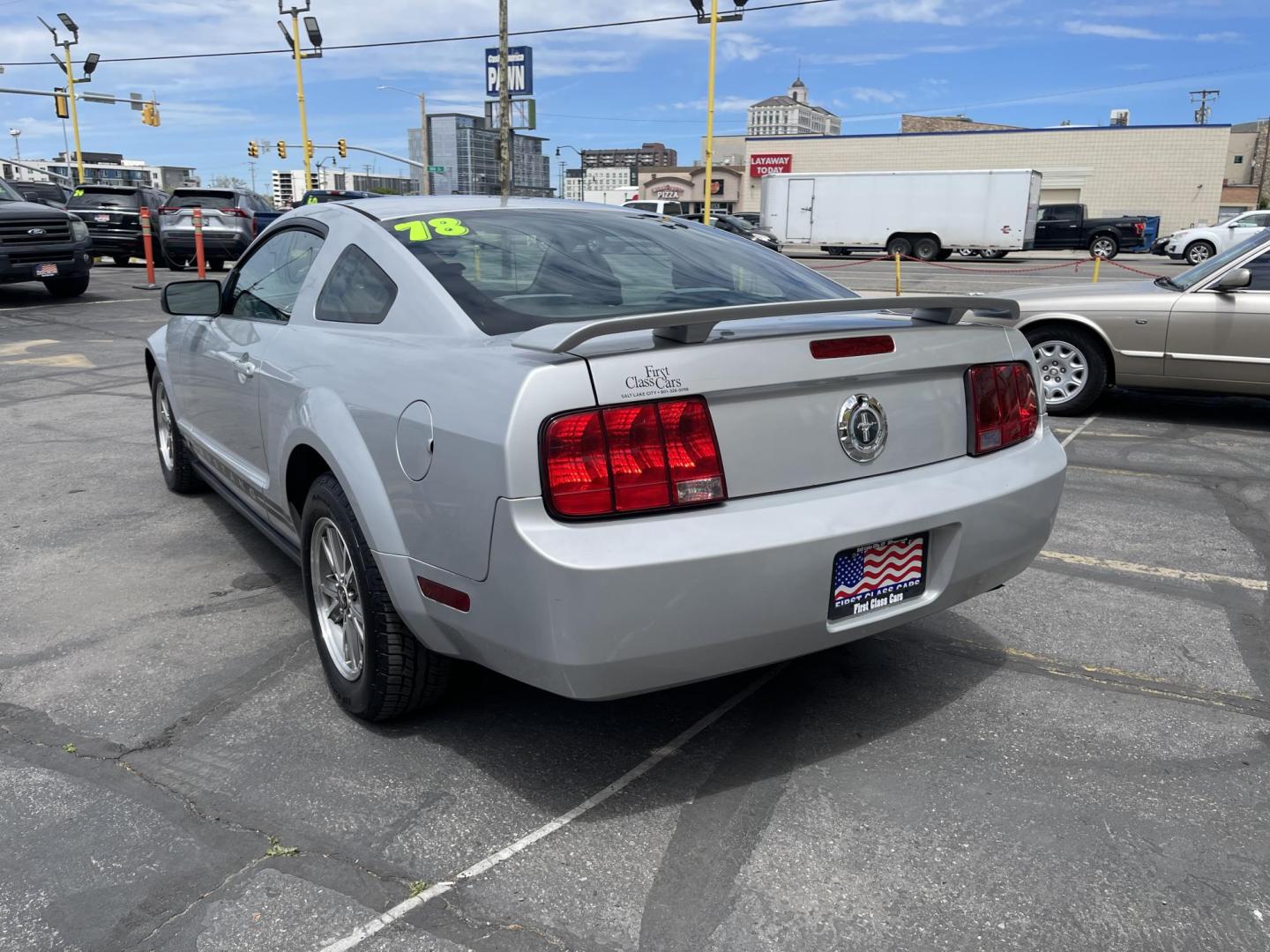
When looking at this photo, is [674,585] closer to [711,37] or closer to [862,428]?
[862,428]

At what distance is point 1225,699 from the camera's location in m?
3.28

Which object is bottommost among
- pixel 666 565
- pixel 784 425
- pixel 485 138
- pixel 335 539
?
pixel 335 539

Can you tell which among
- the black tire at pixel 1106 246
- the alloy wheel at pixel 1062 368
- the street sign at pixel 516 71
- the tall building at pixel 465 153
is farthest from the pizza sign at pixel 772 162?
the alloy wheel at pixel 1062 368

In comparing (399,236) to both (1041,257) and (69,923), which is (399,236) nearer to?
(69,923)

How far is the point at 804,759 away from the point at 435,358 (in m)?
1.50

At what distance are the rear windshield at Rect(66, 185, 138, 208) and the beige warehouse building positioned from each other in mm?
44297

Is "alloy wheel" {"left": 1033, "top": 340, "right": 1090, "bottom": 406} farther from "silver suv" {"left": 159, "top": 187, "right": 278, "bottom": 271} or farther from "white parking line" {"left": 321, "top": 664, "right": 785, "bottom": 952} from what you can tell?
"silver suv" {"left": 159, "top": 187, "right": 278, "bottom": 271}

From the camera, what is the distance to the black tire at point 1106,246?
36.3m

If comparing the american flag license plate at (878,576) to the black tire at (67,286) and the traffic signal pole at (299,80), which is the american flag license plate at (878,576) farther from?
the traffic signal pole at (299,80)

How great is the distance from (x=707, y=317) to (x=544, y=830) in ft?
4.34

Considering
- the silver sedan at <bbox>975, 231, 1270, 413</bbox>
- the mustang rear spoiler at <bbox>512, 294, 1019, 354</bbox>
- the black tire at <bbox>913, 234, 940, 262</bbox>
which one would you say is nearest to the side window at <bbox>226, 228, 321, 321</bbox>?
the mustang rear spoiler at <bbox>512, 294, 1019, 354</bbox>

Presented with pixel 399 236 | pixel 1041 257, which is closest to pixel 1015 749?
pixel 399 236

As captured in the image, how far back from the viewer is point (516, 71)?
28484 millimetres

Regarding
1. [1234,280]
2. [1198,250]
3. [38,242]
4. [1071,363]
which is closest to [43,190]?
[38,242]
